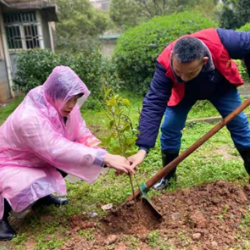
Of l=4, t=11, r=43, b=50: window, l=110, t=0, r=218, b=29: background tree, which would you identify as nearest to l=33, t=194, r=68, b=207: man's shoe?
l=4, t=11, r=43, b=50: window

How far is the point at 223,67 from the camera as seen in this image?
96.3 inches

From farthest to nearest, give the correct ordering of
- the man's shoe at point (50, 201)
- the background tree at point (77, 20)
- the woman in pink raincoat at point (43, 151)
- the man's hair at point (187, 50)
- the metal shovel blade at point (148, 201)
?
the background tree at point (77, 20)
the man's shoe at point (50, 201)
the metal shovel blade at point (148, 201)
the woman in pink raincoat at point (43, 151)
the man's hair at point (187, 50)

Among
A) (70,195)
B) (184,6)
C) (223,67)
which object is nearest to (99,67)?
(70,195)

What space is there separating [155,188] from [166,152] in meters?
0.36

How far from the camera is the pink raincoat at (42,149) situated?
7.16 feet

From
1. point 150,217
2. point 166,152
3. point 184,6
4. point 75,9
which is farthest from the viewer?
point 75,9

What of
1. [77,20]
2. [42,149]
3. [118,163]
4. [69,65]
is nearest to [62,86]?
[42,149]

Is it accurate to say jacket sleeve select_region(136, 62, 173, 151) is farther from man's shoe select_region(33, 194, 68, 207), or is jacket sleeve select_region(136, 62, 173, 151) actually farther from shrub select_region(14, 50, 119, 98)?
shrub select_region(14, 50, 119, 98)

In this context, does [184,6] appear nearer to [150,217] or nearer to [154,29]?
[154,29]

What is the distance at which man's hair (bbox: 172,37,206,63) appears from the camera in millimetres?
2053

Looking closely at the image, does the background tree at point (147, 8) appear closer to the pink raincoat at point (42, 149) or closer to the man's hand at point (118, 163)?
the pink raincoat at point (42, 149)

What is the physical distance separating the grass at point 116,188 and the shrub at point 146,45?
140 inches

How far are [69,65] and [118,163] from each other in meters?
5.54

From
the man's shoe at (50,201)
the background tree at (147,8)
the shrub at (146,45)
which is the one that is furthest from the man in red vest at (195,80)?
the background tree at (147,8)
